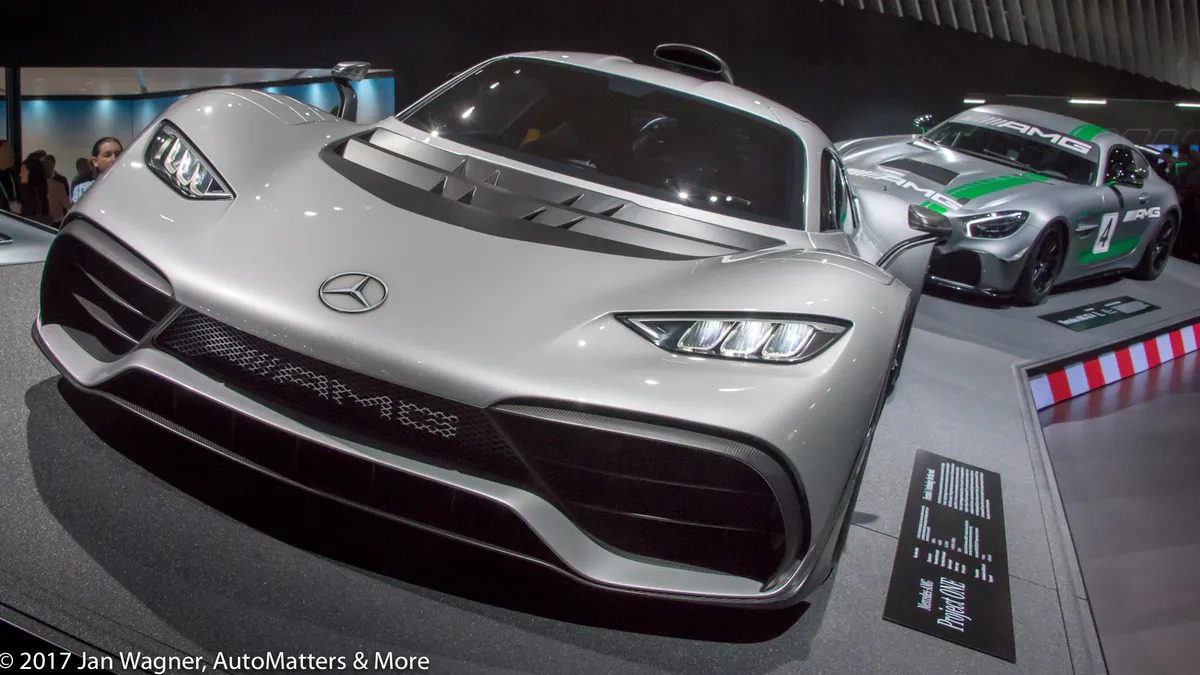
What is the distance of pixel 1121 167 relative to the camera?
5.93 meters

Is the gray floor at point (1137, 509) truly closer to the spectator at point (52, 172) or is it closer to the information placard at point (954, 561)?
the information placard at point (954, 561)

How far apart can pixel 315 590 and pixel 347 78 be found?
5.98 feet

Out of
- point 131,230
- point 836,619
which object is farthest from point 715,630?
point 131,230

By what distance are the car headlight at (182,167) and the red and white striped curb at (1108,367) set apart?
3628 mm

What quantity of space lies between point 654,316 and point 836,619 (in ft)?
Answer: 2.68

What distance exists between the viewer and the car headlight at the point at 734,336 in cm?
177

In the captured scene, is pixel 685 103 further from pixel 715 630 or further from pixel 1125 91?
pixel 1125 91

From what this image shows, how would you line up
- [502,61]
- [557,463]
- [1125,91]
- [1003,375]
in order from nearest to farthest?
[557,463]
[502,61]
[1003,375]
[1125,91]

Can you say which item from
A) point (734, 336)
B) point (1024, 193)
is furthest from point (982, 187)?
point (734, 336)

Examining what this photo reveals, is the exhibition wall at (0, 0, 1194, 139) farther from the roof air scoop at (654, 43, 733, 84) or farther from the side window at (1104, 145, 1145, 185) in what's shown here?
the roof air scoop at (654, 43, 733, 84)

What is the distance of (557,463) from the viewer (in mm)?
1694

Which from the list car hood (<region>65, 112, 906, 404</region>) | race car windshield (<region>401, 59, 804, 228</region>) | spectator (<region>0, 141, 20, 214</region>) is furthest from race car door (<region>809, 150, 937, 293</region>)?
spectator (<region>0, 141, 20, 214</region>)

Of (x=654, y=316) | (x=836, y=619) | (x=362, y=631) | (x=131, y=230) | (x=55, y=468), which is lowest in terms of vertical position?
(x=836, y=619)

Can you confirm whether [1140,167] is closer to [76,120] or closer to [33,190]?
[76,120]
